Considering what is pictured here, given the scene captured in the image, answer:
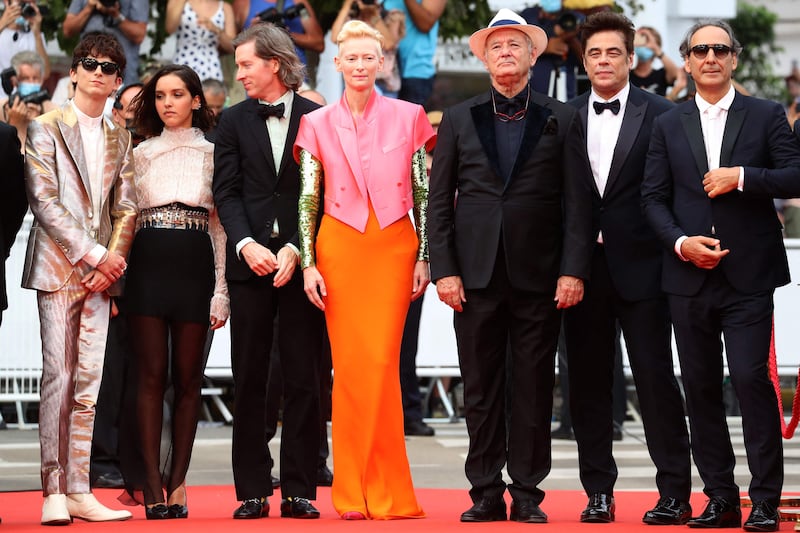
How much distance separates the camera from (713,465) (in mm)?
6609

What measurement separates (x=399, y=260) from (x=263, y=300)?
25.4 inches

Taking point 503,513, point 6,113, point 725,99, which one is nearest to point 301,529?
point 503,513

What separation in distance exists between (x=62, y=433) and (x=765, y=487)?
123 inches

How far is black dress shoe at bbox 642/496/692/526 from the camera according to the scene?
262 inches

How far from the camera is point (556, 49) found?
1236 centimetres

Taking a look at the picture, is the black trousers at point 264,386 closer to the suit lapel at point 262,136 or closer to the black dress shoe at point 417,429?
the suit lapel at point 262,136

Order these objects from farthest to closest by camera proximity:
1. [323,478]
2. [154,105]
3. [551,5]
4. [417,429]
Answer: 1. [551,5]
2. [417,429]
3. [323,478]
4. [154,105]

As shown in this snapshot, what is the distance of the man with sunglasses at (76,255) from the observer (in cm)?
684

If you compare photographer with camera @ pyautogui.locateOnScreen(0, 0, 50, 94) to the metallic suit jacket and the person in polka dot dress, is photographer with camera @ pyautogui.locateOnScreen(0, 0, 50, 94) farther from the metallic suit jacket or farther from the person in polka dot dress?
the metallic suit jacket

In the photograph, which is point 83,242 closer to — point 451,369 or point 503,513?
point 503,513

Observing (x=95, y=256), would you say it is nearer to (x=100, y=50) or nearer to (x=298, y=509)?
(x=100, y=50)

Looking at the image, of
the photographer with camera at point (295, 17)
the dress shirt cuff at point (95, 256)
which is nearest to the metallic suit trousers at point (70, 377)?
the dress shirt cuff at point (95, 256)

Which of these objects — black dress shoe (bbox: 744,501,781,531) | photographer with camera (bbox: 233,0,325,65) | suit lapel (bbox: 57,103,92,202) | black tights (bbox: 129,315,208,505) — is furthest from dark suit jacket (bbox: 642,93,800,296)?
photographer with camera (bbox: 233,0,325,65)

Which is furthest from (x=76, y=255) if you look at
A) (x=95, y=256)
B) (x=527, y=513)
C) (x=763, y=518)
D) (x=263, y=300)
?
(x=763, y=518)
